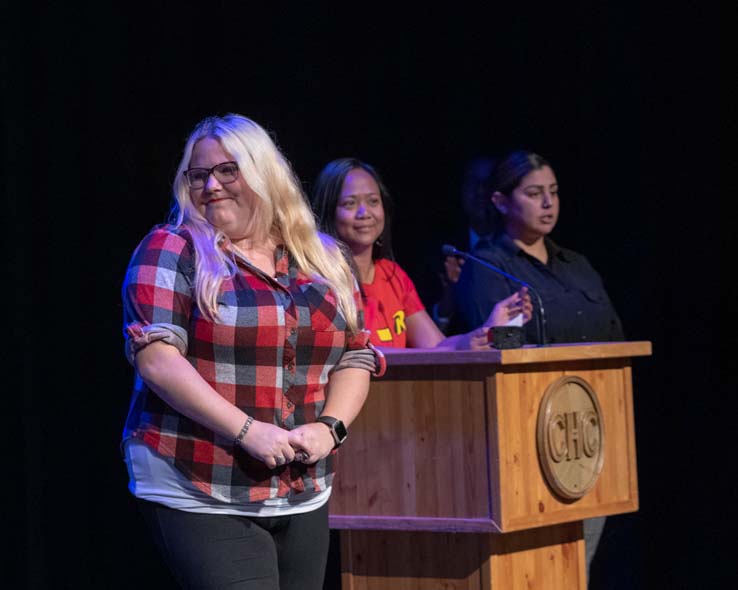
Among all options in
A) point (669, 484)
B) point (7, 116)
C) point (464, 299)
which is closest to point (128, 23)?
point (7, 116)

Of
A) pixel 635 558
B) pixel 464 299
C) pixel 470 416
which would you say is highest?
pixel 464 299

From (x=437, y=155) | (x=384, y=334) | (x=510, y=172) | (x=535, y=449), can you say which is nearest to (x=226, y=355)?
(x=535, y=449)

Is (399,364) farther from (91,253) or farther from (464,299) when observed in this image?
(91,253)

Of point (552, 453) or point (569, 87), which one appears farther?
point (569, 87)

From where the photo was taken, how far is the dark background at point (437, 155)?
3.38 m

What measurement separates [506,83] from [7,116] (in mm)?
2009

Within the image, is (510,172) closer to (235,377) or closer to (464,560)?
(464,560)

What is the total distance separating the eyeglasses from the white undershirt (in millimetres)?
512

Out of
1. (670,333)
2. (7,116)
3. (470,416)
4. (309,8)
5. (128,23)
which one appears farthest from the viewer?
(670,333)

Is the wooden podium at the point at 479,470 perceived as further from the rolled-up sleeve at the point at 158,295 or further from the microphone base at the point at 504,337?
the rolled-up sleeve at the point at 158,295

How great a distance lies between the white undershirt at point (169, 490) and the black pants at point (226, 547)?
0.04ft

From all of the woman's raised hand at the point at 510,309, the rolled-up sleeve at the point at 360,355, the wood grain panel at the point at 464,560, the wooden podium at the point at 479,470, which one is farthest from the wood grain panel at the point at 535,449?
the rolled-up sleeve at the point at 360,355

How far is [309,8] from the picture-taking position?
4.05m

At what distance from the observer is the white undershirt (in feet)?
6.75
